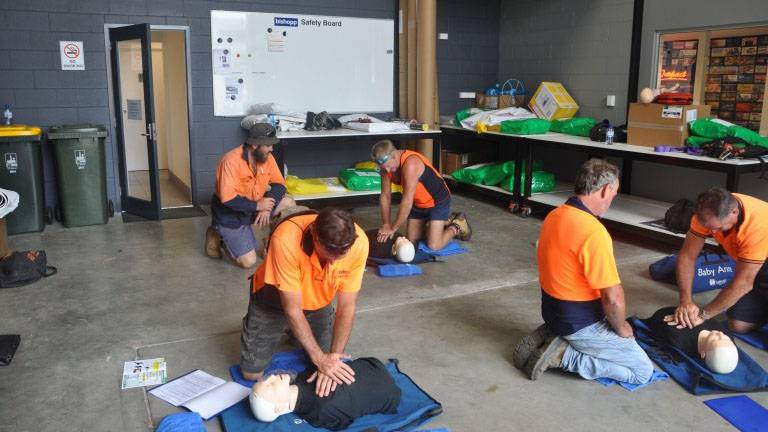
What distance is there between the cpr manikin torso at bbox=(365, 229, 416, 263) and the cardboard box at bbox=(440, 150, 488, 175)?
3.12 metres

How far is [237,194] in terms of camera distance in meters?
5.10

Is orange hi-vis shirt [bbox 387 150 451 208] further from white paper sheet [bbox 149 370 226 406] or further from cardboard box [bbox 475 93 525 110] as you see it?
cardboard box [bbox 475 93 525 110]

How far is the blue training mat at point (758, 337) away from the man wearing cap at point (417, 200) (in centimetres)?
250

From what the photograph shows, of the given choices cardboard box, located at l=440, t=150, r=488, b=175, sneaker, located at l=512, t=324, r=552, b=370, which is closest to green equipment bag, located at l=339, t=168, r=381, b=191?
cardboard box, located at l=440, t=150, r=488, b=175

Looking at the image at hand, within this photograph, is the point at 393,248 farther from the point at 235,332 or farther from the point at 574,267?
the point at 574,267

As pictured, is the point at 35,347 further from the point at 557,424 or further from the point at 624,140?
the point at 624,140

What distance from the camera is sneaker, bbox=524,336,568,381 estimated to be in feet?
10.8

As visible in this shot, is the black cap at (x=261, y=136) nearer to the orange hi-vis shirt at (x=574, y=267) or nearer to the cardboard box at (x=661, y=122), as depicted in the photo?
the orange hi-vis shirt at (x=574, y=267)

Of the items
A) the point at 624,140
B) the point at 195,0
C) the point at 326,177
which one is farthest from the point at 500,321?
the point at 195,0

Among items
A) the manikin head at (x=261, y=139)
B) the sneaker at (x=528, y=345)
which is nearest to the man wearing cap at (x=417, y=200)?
the manikin head at (x=261, y=139)

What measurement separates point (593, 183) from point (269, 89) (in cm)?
531

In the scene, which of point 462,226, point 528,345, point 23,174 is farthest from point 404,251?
point 23,174

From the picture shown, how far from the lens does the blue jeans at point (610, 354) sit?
10.5 feet

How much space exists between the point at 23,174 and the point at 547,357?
211 inches
